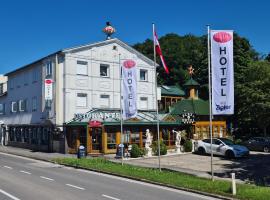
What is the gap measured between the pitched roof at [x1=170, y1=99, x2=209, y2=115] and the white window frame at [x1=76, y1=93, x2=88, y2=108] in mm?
10178

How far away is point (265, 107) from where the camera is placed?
40.7m

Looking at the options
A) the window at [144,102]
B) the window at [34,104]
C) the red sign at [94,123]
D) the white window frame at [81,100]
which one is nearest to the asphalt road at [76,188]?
the red sign at [94,123]

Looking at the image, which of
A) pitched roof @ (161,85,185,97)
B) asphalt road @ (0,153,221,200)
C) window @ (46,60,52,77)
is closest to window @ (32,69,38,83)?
window @ (46,60,52,77)

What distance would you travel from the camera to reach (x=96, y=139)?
121 feet

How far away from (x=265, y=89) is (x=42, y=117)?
23.3 m

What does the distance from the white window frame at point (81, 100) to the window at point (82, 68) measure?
209cm

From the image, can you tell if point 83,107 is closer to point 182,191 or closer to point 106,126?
point 106,126

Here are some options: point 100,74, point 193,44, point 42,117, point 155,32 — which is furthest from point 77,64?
point 193,44

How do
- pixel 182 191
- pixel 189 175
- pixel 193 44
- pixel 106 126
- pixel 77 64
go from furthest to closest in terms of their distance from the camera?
pixel 193 44, pixel 77 64, pixel 106 126, pixel 189 175, pixel 182 191

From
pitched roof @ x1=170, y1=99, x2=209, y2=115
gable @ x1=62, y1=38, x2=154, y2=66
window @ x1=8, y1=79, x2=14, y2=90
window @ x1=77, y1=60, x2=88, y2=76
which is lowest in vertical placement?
pitched roof @ x1=170, y1=99, x2=209, y2=115

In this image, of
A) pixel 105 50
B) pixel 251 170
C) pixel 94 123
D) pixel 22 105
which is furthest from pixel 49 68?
pixel 251 170

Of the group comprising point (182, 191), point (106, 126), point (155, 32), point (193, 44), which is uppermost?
point (193, 44)

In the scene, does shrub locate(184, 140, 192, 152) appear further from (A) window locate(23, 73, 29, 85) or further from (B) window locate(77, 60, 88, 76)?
(A) window locate(23, 73, 29, 85)

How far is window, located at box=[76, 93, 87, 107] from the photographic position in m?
39.7
